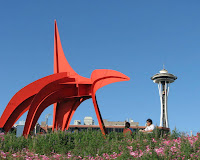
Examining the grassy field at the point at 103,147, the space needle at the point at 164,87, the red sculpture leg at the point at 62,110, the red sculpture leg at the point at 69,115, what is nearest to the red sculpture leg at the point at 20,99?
the red sculpture leg at the point at 62,110

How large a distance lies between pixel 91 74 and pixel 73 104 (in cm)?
410

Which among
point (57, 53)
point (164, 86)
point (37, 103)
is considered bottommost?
point (37, 103)

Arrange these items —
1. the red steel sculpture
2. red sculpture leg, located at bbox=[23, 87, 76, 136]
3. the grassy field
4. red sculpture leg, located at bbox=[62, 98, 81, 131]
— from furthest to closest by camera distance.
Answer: red sculpture leg, located at bbox=[62, 98, 81, 131] → red sculpture leg, located at bbox=[23, 87, 76, 136] → the red steel sculpture → the grassy field

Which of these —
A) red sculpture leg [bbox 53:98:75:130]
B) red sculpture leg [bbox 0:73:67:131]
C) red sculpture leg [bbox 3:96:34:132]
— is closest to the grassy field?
red sculpture leg [bbox 0:73:67:131]

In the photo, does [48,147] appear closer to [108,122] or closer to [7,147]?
[7,147]

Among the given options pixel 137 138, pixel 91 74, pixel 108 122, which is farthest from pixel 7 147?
pixel 108 122

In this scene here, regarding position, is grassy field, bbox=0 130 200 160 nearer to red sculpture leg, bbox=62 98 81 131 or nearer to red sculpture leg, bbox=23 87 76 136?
red sculpture leg, bbox=23 87 76 136

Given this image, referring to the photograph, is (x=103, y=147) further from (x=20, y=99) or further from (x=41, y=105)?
(x=20, y=99)

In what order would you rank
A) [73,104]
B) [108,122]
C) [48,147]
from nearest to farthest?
[48,147]
[73,104]
[108,122]

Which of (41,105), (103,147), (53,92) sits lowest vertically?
(103,147)

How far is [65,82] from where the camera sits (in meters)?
20.7

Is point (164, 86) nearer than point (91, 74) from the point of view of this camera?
No

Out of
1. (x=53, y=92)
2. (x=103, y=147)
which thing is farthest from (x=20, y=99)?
(x=103, y=147)

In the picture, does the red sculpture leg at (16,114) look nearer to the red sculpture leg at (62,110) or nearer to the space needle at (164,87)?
the red sculpture leg at (62,110)
